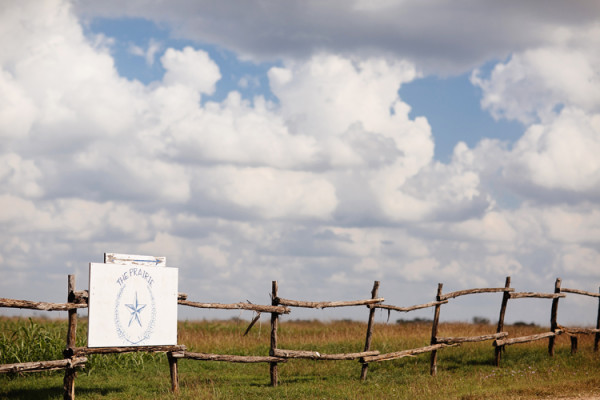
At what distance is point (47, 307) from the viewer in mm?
11117

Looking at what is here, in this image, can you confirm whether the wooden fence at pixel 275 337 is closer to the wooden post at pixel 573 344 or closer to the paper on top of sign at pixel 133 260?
the wooden post at pixel 573 344

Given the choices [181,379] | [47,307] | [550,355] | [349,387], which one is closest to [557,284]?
[550,355]

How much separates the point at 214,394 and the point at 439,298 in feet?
22.6

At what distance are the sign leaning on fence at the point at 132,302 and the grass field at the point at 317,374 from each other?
1.27 m

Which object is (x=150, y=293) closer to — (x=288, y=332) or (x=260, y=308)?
(x=260, y=308)

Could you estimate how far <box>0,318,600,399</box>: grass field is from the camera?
13.0 meters

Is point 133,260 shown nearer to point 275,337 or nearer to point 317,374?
point 275,337

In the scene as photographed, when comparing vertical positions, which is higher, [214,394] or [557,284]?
[557,284]

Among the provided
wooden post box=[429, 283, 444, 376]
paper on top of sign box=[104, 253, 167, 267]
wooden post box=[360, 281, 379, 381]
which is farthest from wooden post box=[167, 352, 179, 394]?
wooden post box=[429, 283, 444, 376]

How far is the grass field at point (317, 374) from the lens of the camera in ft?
42.7

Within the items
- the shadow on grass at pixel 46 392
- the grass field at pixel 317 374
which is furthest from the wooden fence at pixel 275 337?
the shadow on grass at pixel 46 392

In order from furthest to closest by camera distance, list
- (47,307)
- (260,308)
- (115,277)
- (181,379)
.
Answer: (181,379), (260,308), (115,277), (47,307)

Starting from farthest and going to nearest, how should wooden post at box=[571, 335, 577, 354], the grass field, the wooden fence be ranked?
1. wooden post at box=[571, 335, 577, 354]
2. the grass field
3. the wooden fence

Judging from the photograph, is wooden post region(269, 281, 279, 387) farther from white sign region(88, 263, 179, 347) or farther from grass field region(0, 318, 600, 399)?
white sign region(88, 263, 179, 347)
